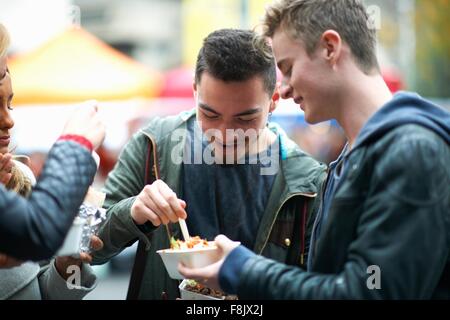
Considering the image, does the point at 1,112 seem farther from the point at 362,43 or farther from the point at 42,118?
the point at 42,118

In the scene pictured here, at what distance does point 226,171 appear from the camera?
3006mm

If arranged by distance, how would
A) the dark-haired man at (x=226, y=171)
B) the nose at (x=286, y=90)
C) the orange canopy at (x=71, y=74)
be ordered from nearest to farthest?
the nose at (x=286, y=90), the dark-haired man at (x=226, y=171), the orange canopy at (x=71, y=74)

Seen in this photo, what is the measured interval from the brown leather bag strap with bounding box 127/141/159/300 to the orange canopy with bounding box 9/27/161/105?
6339mm

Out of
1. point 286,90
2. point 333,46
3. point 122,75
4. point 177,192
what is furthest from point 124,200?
point 122,75

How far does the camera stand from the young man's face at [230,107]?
2.82 meters

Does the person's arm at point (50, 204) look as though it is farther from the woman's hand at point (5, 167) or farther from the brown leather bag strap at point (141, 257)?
the brown leather bag strap at point (141, 257)

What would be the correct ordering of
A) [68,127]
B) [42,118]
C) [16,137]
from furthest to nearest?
[16,137], [42,118], [68,127]

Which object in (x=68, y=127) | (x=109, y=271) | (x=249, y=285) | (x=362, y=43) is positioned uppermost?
(x=362, y=43)

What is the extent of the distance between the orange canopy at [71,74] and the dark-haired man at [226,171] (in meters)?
6.32

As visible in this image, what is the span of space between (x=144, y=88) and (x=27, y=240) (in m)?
8.01

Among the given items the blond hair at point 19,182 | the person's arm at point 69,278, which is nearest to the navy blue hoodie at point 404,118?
the person's arm at point 69,278

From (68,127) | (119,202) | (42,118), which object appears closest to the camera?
(68,127)

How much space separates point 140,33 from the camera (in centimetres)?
3020
